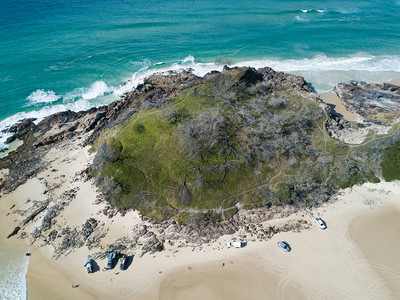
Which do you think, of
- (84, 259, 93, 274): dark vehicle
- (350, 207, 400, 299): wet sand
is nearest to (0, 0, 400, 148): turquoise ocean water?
(84, 259, 93, 274): dark vehicle

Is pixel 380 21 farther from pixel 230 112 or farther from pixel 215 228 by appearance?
pixel 215 228

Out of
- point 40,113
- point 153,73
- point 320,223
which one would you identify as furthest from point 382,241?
point 40,113

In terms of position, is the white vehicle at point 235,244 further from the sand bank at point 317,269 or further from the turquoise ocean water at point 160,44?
the turquoise ocean water at point 160,44

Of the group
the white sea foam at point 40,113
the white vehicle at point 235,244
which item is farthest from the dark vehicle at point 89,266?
the white sea foam at point 40,113

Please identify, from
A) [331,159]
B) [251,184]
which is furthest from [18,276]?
[331,159]

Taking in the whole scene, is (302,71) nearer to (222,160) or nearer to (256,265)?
(222,160)
